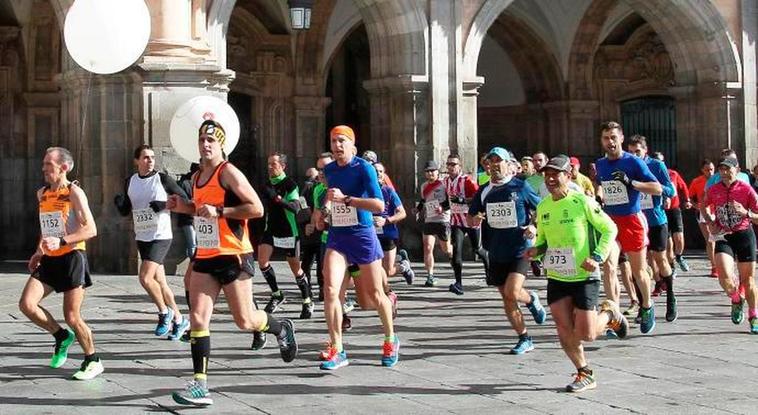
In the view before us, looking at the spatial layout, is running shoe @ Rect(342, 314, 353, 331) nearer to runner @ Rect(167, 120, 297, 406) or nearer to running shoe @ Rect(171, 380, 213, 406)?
runner @ Rect(167, 120, 297, 406)

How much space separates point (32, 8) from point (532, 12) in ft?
31.9

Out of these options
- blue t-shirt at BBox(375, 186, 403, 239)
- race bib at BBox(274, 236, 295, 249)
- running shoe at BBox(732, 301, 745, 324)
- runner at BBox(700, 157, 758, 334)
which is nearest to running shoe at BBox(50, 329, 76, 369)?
race bib at BBox(274, 236, 295, 249)

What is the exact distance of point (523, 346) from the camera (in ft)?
32.9

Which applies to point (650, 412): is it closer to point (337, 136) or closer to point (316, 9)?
point (337, 136)

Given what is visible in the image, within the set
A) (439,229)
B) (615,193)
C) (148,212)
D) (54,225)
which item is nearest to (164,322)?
(148,212)

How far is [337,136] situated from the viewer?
9555 mm

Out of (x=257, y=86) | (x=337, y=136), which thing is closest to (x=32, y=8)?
(x=257, y=86)

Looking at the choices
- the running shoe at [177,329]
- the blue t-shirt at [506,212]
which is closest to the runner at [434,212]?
the blue t-shirt at [506,212]

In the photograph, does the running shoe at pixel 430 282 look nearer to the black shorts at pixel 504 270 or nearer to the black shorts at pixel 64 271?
the black shorts at pixel 504 270

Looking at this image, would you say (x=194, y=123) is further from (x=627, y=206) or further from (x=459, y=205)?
(x=627, y=206)

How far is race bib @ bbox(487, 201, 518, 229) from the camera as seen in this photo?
1033cm

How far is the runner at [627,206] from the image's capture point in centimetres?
1101

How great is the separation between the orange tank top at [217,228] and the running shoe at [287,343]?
111 cm

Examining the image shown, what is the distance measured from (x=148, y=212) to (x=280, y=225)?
6.16 feet
